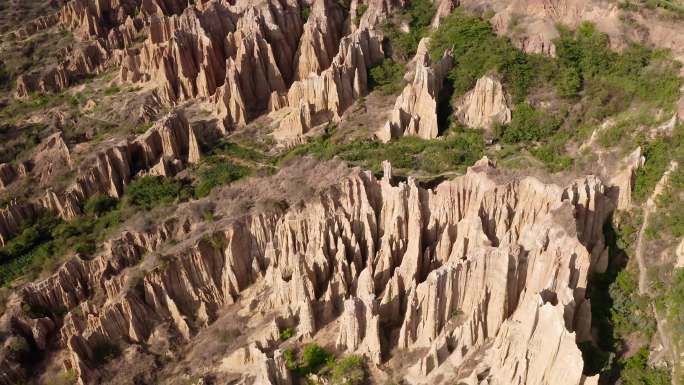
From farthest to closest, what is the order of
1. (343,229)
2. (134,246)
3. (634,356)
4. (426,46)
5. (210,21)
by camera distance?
(210,21)
(426,46)
(134,246)
(343,229)
(634,356)

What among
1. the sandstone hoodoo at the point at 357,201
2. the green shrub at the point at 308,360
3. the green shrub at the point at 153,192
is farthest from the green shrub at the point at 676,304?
the green shrub at the point at 153,192

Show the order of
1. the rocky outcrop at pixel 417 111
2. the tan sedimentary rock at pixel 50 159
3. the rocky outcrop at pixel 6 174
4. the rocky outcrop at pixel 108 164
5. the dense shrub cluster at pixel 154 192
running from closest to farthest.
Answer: the dense shrub cluster at pixel 154 192 → the rocky outcrop at pixel 108 164 → the rocky outcrop at pixel 6 174 → the rocky outcrop at pixel 417 111 → the tan sedimentary rock at pixel 50 159

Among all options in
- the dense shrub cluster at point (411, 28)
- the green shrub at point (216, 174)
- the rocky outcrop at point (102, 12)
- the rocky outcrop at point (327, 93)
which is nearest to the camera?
the green shrub at point (216, 174)

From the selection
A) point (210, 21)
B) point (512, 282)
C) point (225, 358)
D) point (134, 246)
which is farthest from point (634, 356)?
point (210, 21)

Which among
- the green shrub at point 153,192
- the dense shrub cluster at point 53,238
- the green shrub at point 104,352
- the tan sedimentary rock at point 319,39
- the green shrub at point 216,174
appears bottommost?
the green shrub at point 104,352

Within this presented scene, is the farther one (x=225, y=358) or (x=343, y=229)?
(x=343, y=229)

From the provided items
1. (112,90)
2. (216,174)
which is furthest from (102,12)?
(216,174)

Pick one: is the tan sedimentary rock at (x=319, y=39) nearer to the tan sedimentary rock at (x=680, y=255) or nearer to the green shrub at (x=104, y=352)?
the green shrub at (x=104, y=352)

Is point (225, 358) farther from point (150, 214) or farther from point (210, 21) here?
point (210, 21)
